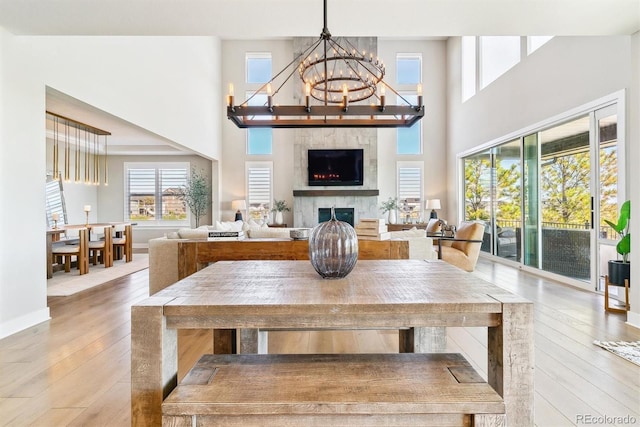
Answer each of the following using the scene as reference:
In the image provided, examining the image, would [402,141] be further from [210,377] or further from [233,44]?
[210,377]

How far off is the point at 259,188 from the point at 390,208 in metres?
3.41

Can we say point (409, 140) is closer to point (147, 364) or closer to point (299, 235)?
point (299, 235)

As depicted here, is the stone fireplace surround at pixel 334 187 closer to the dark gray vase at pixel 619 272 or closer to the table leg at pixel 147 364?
the dark gray vase at pixel 619 272

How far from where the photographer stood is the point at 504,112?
606 cm

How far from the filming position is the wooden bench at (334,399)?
41.6 inches

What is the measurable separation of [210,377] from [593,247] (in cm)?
466

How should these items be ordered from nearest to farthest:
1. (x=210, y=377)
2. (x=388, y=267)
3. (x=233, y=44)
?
(x=210, y=377) < (x=388, y=267) < (x=233, y=44)

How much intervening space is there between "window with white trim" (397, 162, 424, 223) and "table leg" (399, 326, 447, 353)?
6976 millimetres

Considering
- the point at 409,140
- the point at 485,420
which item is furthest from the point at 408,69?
the point at 485,420

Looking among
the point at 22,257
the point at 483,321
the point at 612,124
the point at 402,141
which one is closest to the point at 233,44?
the point at 402,141

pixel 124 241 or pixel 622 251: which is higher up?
pixel 622 251

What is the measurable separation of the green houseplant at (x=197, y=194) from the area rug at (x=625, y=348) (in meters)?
7.86

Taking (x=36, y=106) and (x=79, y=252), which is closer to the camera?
(x=36, y=106)

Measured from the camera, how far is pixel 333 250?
1.50 metres
